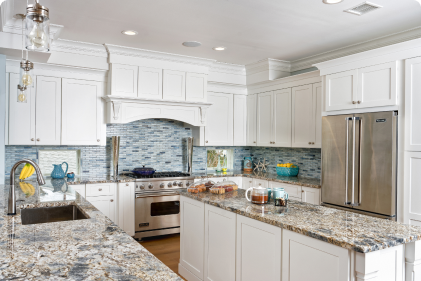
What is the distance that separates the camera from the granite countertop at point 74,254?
1.26m

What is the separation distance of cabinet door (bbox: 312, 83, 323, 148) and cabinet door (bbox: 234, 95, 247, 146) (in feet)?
5.10

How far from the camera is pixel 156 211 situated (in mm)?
4809

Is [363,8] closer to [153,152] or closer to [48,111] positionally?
[153,152]

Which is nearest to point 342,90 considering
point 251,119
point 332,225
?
point 251,119

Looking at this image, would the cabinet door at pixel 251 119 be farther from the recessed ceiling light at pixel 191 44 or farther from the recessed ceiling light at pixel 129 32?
the recessed ceiling light at pixel 129 32

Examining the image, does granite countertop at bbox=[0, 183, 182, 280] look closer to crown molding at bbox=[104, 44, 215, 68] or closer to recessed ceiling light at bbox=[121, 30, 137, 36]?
recessed ceiling light at bbox=[121, 30, 137, 36]

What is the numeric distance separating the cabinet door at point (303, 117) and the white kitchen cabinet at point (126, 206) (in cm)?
247

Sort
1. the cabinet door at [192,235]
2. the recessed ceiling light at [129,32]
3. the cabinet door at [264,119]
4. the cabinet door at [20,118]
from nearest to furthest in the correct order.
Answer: the cabinet door at [192,235] → the recessed ceiling light at [129,32] → the cabinet door at [20,118] → the cabinet door at [264,119]

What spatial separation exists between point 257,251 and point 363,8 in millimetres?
2474

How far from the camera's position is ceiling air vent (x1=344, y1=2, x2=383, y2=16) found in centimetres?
310

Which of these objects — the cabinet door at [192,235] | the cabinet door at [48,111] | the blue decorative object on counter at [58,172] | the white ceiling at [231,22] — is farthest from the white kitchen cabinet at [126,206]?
the white ceiling at [231,22]

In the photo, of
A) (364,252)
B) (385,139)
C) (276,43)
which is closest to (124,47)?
(276,43)

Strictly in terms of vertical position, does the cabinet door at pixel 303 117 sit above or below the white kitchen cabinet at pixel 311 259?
above

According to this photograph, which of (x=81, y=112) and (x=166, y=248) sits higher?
(x=81, y=112)
